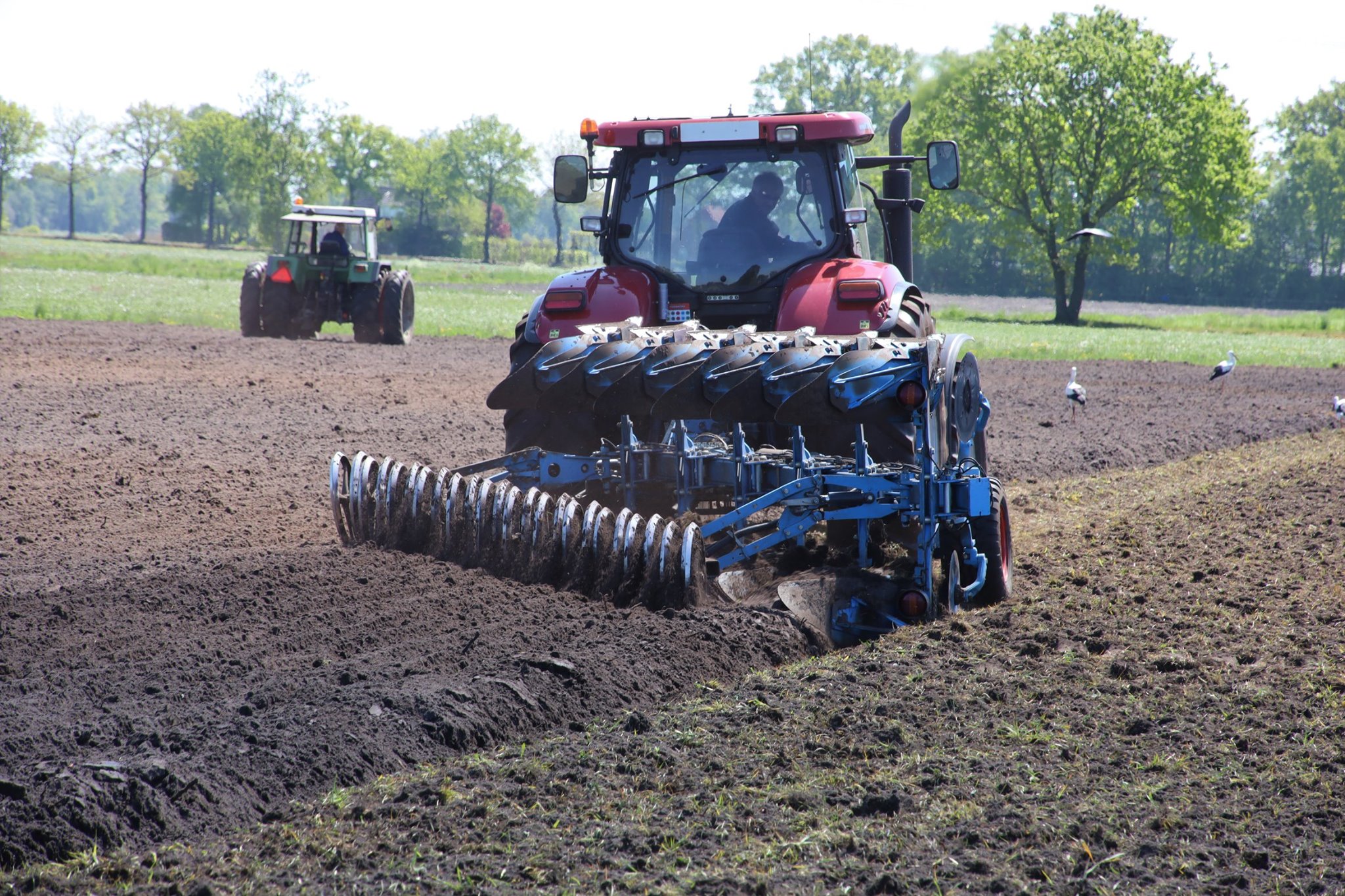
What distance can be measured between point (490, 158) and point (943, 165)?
77.9 meters

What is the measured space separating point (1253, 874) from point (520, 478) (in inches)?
161

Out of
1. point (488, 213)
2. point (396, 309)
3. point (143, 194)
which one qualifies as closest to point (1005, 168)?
point (396, 309)

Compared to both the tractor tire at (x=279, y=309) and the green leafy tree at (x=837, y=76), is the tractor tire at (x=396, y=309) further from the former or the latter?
the green leafy tree at (x=837, y=76)

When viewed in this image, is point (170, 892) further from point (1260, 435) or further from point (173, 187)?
point (173, 187)

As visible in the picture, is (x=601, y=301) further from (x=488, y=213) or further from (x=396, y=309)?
(x=488, y=213)

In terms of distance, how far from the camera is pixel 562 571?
5.73 meters

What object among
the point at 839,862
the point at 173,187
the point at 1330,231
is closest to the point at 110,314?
the point at 839,862

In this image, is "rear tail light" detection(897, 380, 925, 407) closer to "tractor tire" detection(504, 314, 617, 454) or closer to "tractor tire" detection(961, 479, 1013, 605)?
"tractor tire" detection(961, 479, 1013, 605)

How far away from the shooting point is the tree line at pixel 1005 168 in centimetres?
4016

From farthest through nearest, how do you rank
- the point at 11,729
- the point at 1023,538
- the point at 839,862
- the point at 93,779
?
1. the point at 1023,538
2. the point at 11,729
3. the point at 93,779
4. the point at 839,862

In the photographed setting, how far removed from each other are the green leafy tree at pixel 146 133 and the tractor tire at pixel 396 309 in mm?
73653

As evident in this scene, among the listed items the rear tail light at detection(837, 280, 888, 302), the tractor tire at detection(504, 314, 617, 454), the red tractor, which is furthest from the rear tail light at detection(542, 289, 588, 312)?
the rear tail light at detection(837, 280, 888, 302)

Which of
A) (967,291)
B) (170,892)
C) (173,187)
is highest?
(173,187)

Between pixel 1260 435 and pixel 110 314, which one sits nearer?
pixel 1260 435
